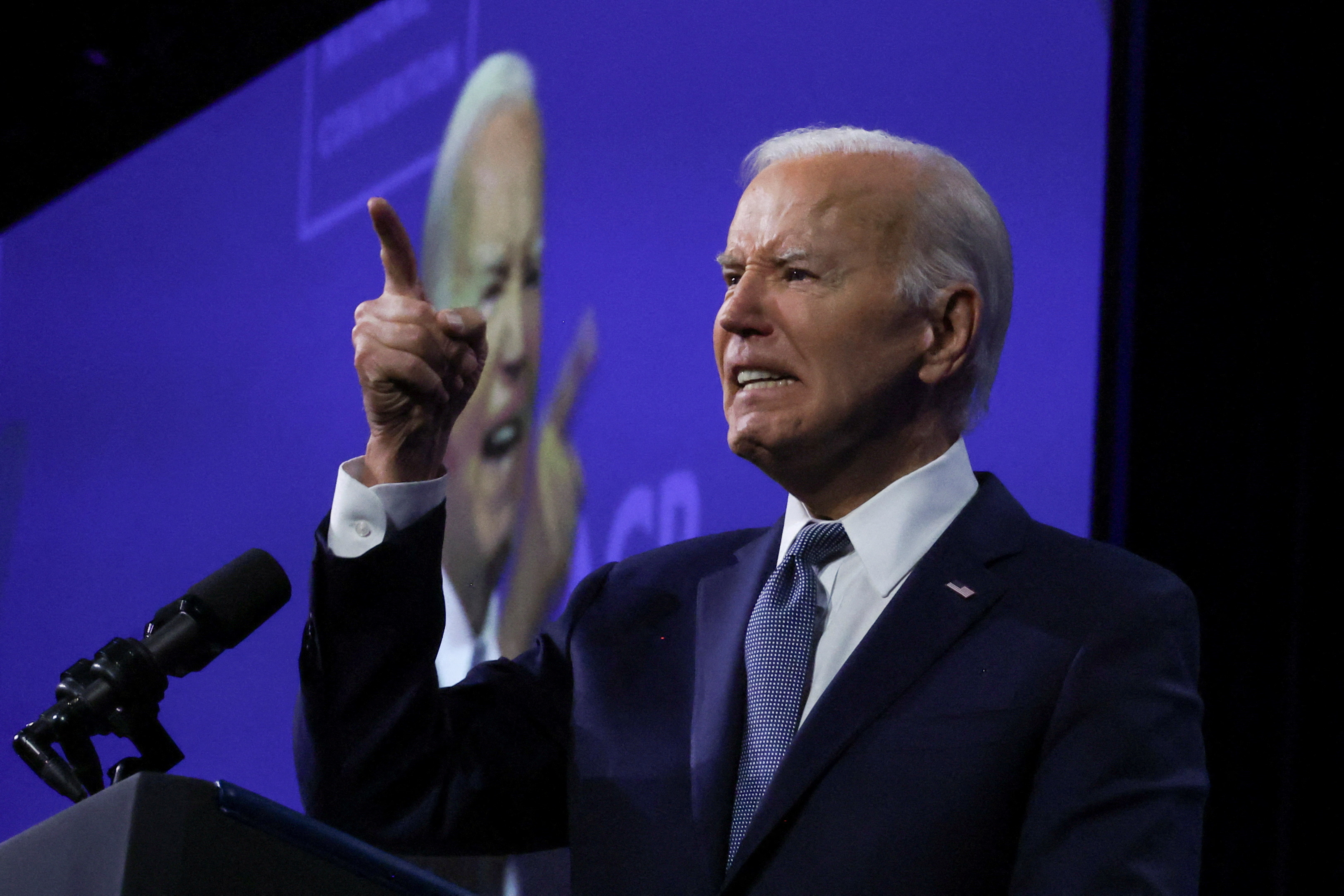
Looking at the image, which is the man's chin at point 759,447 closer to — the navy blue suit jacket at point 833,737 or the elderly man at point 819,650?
the elderly man at point 819,650

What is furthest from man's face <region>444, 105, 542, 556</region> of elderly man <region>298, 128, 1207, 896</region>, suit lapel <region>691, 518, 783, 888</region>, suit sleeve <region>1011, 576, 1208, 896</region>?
suit sleeve <region>1011, 576, 1208, 896</region>

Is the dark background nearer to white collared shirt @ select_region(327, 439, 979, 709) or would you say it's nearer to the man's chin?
white collared shirt @ select_region(327, 439, 979, 709)

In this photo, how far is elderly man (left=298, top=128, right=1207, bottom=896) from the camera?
4.24 ft

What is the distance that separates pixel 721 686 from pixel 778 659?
0.07 m

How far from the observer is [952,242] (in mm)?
1673

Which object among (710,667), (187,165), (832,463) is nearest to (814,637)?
(710,667)

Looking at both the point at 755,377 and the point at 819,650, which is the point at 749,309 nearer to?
the point at 755,377

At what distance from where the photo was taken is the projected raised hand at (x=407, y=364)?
1.30 meters

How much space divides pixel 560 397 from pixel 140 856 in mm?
1531

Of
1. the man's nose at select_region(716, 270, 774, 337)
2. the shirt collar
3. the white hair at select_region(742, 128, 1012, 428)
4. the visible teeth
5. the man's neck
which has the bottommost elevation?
the shirt collar

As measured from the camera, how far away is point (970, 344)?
1.67 metres

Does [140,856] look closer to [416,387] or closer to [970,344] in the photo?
[416,387]

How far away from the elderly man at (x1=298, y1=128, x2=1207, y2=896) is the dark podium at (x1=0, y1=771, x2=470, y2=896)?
55 cm

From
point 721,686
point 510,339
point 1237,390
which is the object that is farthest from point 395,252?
point 1237,390
